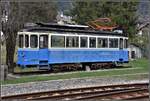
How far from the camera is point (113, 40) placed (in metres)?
25.3

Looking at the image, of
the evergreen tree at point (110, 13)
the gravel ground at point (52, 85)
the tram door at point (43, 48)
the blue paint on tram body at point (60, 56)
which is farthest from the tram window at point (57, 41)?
the evergreen tree at point (110, 13)

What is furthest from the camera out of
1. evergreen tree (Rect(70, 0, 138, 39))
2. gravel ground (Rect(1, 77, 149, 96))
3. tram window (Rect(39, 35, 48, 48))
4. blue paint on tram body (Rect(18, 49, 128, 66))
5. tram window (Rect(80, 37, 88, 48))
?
evergreen tree (Rect(70, 0, 138, 39))

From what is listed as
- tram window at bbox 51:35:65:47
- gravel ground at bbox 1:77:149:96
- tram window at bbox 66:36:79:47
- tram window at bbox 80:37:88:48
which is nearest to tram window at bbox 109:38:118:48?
tram window at bbox 80:37:88:48

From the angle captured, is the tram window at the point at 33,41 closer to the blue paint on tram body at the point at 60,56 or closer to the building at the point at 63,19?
the blue paint on tram body at the point at 60,56

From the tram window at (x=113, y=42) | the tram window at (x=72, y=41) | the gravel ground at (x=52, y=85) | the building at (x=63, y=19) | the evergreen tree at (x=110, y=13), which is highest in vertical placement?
the evergreen tree at (x=110, y=13)

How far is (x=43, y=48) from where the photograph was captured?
2136cm

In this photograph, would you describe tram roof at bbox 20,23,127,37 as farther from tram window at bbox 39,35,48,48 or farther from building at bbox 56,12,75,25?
building at bbox 56,12,75,25

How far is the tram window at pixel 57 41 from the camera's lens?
21406mm

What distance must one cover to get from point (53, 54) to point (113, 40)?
5.45 meters

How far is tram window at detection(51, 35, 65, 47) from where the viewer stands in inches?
843

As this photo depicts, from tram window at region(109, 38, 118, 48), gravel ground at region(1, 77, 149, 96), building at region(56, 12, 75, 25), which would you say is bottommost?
gravel ground at region(1, 77, 149, 96)

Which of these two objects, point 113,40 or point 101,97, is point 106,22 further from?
point 101,97

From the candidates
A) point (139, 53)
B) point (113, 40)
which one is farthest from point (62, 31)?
point (139, 53)

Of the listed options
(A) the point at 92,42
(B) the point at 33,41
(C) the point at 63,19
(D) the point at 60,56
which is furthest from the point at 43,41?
(C) the point at 63,19
